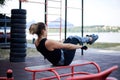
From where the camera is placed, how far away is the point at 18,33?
21.5ft

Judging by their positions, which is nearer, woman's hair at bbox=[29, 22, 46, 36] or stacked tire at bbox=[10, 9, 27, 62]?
woman's hair at bbox=[29, 22, 46, 36]

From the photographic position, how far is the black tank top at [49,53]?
327 cm

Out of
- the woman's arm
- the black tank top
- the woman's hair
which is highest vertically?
the woman's hair

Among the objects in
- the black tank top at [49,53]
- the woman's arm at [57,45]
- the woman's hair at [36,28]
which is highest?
the woman's hair at [36,28]

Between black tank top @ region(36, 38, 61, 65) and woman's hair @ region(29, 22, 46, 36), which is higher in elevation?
woman's hair @ region(29, 22, 46, 36)

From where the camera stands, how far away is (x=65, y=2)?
7.87 m

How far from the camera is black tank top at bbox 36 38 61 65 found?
3.27 metres

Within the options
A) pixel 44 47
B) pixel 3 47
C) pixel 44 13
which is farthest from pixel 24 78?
pixel 3 47

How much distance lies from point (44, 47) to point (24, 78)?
148 cm

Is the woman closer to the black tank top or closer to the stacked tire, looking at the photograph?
the black tank top

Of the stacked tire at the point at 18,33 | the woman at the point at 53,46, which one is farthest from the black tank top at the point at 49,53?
the stacked tire at the point at 18,33

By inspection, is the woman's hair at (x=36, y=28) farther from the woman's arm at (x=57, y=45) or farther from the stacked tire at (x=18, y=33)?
the stacked tire at (x=18, y=33)

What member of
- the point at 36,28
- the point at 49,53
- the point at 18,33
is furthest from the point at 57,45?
the point at 18,33

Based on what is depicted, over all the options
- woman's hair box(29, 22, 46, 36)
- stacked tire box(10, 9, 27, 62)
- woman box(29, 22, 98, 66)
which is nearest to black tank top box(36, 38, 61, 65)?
woman box(29, 22, 98, 66)
